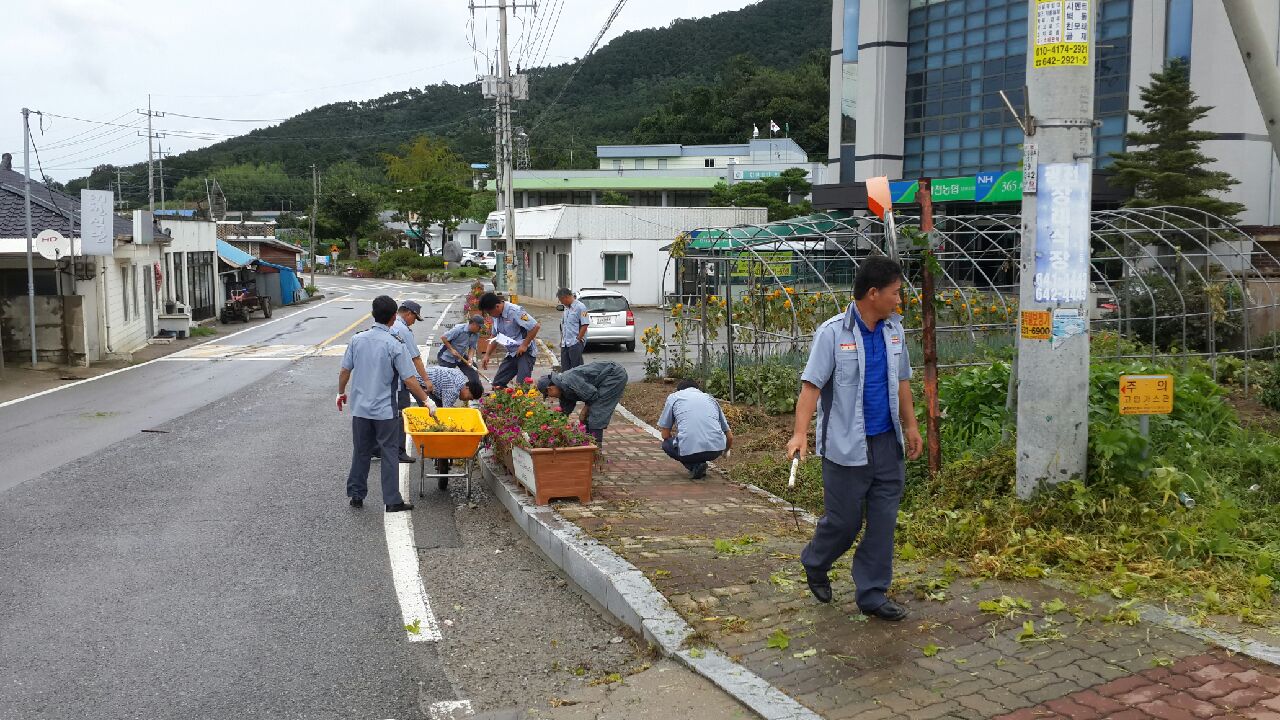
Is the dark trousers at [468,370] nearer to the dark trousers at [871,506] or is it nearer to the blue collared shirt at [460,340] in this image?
the blue collared shirt at [460,340]

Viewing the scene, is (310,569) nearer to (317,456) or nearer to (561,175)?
(317,456)

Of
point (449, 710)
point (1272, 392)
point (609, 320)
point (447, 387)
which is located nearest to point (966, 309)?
point (1272, 392)

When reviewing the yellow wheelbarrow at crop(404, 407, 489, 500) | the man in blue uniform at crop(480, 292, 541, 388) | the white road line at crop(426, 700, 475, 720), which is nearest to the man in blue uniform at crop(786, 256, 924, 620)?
the white road line at crop(426, 700, 475, 720)

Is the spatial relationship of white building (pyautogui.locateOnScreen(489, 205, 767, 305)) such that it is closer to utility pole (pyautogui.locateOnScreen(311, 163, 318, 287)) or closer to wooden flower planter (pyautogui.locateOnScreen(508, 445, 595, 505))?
utility pole (pyautogui.locateOnScreen(311, 163, 318, 287))

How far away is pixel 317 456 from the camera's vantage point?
12.6m

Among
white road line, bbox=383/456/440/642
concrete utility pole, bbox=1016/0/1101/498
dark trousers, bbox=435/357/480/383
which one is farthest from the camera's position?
dark trousers, bbox=435/357/480/383

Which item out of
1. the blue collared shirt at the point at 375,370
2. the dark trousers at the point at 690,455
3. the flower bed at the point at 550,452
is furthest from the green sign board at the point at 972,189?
the blue collared shirt at the point at 375,370

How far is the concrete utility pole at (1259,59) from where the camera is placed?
5988 mm

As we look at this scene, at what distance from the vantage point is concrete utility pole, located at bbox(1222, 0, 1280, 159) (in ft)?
19.6

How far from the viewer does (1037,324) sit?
676cm

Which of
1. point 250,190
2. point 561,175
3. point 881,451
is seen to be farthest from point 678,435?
point 250,190

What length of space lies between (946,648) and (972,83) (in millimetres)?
36326

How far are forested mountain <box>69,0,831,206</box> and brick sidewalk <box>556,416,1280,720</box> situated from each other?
81.6m

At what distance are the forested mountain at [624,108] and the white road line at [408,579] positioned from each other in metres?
79.7
